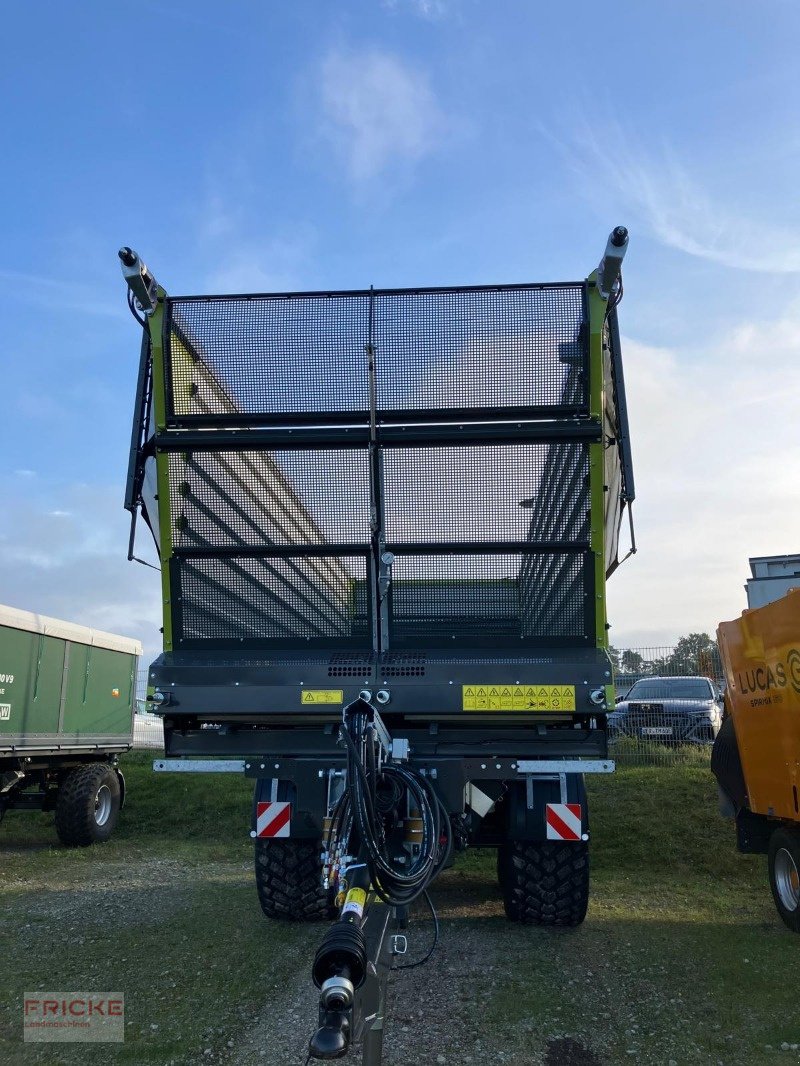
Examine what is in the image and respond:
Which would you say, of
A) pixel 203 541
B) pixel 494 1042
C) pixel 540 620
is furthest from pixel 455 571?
pixel 494 1042

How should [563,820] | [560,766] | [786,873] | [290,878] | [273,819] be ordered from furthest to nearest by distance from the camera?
[786,873] → [290,878] → [273,819] → [563,820] → [560,766]

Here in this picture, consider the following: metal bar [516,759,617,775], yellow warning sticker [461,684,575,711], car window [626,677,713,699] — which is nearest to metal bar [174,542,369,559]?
yellow warning sticker [461,684,575,711]

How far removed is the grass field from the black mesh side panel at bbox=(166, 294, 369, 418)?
10.5 ft

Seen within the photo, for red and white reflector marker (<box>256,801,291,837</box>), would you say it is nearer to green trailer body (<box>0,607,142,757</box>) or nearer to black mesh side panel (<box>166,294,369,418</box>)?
black mesh side panel (<box>166,294,369,418</box>)

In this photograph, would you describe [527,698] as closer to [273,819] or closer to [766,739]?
[273,819]

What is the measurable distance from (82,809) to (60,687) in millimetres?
1362

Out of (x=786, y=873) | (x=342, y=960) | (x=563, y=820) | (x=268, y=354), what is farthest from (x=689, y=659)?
(x=342, y=960)

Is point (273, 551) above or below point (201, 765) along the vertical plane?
above

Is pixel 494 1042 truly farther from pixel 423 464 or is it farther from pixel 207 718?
pixel 423 464

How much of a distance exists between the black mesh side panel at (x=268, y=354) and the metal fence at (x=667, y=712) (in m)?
7.21

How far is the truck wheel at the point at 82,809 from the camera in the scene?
962cm

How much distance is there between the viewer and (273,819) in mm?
5320

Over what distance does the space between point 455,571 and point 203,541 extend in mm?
1493

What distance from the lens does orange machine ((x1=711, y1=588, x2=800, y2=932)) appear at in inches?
220
